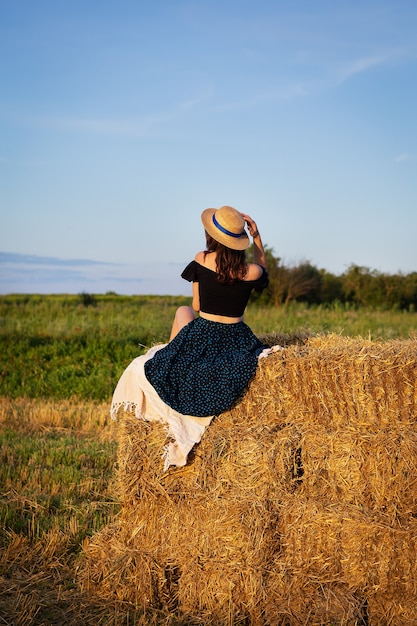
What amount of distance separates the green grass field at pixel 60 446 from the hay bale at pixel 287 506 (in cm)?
42

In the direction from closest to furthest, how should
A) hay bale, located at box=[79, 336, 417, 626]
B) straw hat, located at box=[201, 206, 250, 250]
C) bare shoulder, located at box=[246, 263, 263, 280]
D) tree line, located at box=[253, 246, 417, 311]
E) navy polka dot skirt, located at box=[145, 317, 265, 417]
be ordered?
hay bale, located at box=[79, 336, 417, 626] < navy polka dot skirt, located at box=[145, 317, 265, 417] < straw hat, located at box=[201, 206, 250, 250] < bare shoulder, located at box=[246, 263, 263, 280] < tree line, located at box=[253, 246, 417, 311]

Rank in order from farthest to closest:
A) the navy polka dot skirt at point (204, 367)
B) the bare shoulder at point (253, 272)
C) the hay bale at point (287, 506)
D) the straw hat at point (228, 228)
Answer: the bare shoulder at point (253, 272) < the straw hat at point (228, 228) < the navy polka dot skirt at point (204, 367) < the hay bale at point (287, 506)

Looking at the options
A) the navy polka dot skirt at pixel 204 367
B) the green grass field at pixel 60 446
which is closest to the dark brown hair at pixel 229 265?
the navy polka dot skirt at pixel 204 367

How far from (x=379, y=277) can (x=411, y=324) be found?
10.3 metres

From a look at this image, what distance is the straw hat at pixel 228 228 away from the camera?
6094 mm

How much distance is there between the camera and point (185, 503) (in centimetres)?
558

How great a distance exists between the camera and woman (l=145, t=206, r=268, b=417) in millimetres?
5637

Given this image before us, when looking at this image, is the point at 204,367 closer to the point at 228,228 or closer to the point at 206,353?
the point at 206,353

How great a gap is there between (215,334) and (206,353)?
18cm

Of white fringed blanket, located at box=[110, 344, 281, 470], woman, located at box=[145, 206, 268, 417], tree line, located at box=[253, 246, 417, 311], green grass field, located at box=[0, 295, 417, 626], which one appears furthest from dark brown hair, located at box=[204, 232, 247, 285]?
tree line, located at box=[253, 246, 417, 311]

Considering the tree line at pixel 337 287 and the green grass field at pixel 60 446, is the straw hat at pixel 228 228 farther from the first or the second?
the tree line at pixel 337 287

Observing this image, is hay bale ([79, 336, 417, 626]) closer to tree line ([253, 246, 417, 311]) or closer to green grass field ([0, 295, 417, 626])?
green grass field ([0, 295, 417, 626])

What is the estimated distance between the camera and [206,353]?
6.04 m

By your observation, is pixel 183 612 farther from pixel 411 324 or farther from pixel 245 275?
pixel 411 324
